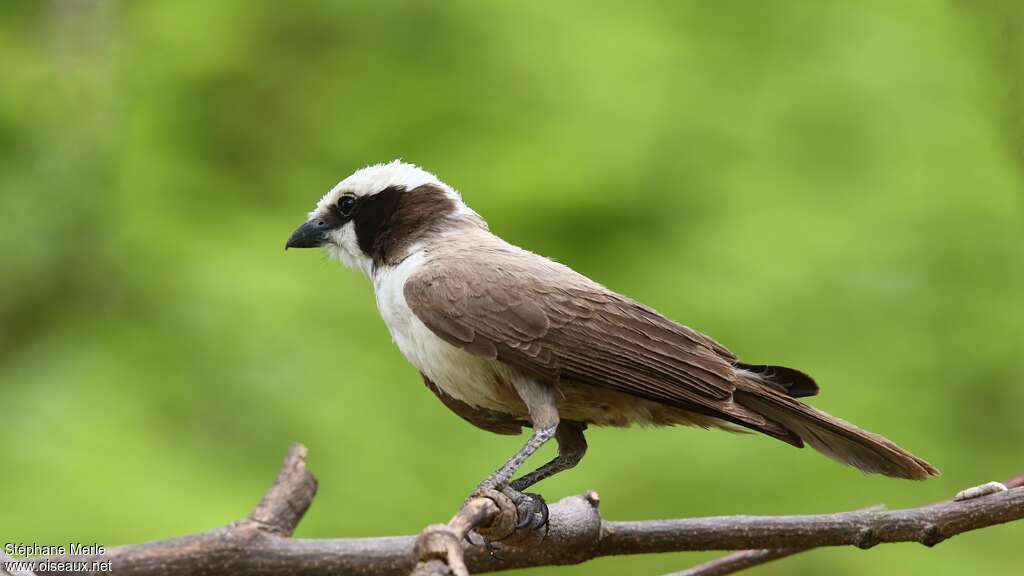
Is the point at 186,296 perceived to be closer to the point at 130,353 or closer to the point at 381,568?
the point at 130,353

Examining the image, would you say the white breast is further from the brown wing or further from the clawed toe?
the clawed toe

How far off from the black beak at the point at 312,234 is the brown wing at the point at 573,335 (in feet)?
1.92

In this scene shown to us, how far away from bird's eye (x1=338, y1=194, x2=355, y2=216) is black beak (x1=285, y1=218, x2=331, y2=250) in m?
0.06

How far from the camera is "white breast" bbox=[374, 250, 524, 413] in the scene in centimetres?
326

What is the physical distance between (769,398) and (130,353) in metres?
2.48

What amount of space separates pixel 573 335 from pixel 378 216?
86 cm

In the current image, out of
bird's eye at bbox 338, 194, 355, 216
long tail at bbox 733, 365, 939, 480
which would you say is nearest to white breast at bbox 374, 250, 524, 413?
bird's eye at bbox 338, 194, 355, 216

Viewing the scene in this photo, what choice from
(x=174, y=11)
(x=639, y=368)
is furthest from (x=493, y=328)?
(x=174, y=11)

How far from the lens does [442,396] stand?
354cm

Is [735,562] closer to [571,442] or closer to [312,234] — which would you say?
[571,442]

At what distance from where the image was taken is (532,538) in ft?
10.2

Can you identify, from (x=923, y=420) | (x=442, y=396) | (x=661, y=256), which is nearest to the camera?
(x=442, y=396)

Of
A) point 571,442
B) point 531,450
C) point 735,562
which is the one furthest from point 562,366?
point 735,562

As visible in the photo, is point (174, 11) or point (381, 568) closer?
point (381, 568)
